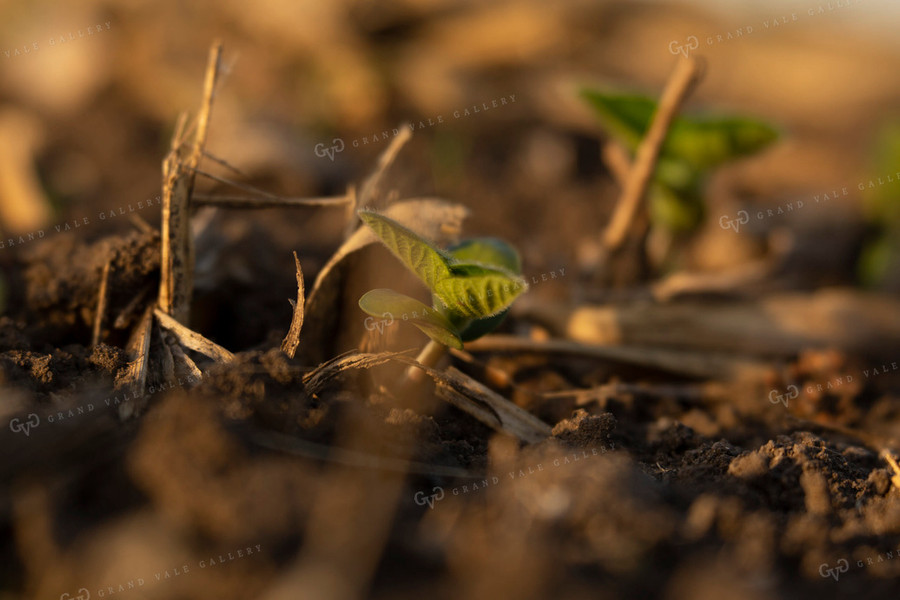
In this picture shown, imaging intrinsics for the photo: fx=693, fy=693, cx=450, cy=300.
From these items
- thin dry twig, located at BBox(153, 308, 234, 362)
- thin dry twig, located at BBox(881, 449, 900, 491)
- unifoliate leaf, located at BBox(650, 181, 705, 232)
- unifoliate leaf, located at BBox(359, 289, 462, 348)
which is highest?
unifoliate leaf, located at BBox(359, 289, 462, 348)

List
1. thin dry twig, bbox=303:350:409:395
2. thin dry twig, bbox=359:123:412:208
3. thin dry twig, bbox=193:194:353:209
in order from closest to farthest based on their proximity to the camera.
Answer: thin dry twig, bbox=303:350:409:395
thin dry twig, bbox=193:194:353:209
thin dry twig, bbox=359:123:412:208

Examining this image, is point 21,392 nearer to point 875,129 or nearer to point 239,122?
point 239,122

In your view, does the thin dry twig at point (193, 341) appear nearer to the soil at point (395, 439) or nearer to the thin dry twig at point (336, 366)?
the soil at point (395, 439)

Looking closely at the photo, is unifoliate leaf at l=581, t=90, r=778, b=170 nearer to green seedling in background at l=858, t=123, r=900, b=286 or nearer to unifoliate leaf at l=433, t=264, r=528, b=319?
green seedling in background at l=858, t=123, r=900, b=286

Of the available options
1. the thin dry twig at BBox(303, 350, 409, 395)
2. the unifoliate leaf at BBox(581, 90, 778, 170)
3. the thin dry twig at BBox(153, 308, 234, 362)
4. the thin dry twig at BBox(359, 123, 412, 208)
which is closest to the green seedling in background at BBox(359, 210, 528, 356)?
the thin dry twig at BBox(303, 350, 409, 395)

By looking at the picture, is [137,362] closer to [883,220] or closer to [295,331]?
[295,331]

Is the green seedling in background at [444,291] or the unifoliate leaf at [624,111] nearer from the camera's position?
the green seedling in background at [444,291]

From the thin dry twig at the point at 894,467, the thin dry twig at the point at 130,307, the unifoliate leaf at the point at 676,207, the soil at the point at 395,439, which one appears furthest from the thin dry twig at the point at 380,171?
the thin dry twig at the point at 894,467

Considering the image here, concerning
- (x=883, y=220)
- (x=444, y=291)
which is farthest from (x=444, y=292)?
(x=883, y=220)
